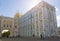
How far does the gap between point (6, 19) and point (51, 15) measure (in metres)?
19.2

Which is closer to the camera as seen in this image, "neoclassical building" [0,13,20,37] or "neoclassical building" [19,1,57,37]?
"neoclassical building" [19,1,57,37]

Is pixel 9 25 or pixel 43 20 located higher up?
pixel 43 20

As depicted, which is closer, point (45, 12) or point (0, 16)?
point (45, 12)

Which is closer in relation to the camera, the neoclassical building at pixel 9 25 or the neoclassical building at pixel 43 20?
the neoclassical building at pixel 43 20

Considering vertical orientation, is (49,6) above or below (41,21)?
above

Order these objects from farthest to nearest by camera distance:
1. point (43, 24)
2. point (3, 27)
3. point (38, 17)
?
point (3, 27) → point (38, 17) → point (43, 24)

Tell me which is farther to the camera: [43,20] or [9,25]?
[9,25]

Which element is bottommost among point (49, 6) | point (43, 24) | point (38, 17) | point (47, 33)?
point (47, 33)

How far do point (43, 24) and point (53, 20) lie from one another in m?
5.89

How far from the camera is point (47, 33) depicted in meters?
36.2

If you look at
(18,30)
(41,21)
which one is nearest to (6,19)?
(18,30)

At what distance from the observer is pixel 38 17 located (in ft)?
127

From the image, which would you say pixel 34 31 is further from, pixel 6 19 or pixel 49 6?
pixel 6 19

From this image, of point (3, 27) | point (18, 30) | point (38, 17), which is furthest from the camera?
point (18, 30)
